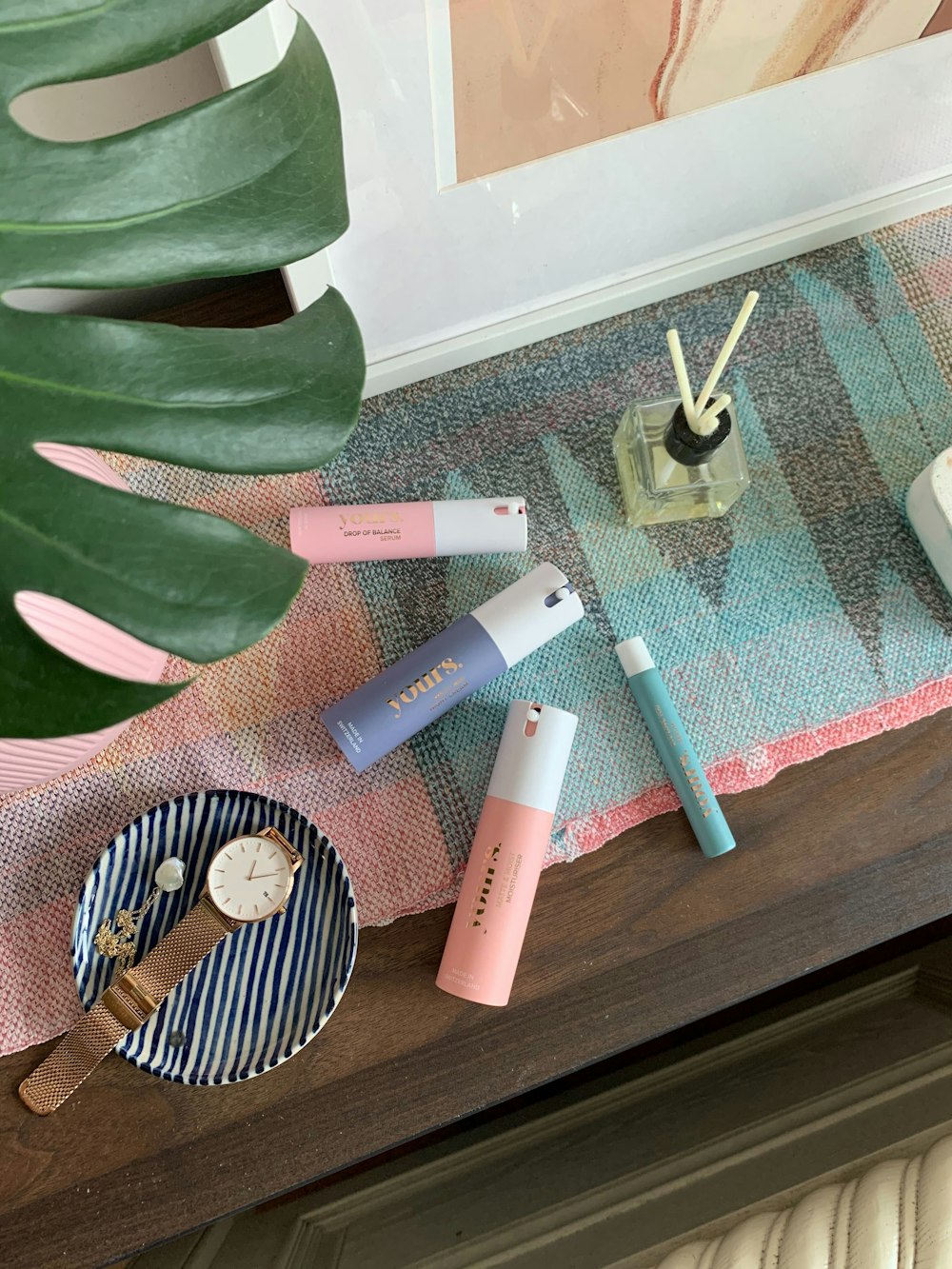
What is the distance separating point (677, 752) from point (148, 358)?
0.38 m

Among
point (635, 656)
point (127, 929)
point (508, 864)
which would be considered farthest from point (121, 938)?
point (635, 656)

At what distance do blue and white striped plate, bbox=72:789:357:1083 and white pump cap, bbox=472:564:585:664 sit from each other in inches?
5.7

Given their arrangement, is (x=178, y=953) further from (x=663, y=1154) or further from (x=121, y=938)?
(x=663, y=1154)

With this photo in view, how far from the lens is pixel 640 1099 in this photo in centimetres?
71

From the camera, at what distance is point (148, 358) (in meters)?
0.27

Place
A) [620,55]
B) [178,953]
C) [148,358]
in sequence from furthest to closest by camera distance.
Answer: [178,953] → [620,55] → [148,358]

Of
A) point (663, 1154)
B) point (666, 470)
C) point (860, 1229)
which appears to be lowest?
point (663, 1154)

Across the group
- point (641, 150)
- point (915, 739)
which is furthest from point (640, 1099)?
point (641, 150)

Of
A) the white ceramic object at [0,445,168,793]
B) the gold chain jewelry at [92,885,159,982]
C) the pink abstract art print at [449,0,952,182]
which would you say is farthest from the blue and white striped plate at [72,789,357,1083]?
the pink abstract art print at [449,0,952,182]

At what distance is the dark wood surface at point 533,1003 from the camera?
0.52m

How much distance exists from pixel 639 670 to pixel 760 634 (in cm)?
8

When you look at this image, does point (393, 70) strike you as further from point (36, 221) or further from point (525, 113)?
point (36, 221)

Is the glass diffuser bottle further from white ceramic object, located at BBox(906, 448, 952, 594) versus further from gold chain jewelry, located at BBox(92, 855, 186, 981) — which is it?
gold chain jewelry, located at BBox(92, 855, 186, 981)

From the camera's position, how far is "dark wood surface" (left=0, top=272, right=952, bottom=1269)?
0.52m
